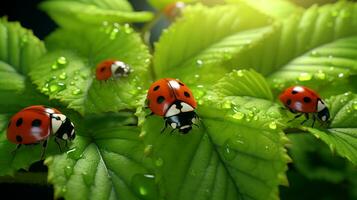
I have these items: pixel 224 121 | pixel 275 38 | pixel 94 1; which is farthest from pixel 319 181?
pixel 94 1

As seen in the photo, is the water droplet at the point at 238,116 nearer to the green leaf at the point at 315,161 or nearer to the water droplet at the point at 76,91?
the water droplet at the point at 76,91

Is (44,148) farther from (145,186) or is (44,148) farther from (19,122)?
(145,186)

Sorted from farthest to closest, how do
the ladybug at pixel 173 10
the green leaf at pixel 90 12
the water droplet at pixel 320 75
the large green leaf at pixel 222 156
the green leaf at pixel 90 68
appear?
the ladybug at pixel 173 10
the green leaf at pixel 90 12
the water droplet at pixel 320 75
the green leaf at pixel 90 68
the large green leaf at pixel 222 156

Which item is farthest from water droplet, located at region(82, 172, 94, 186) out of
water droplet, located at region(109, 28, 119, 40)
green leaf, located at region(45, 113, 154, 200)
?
water droplet, located at region(109, 28, 119, 40)

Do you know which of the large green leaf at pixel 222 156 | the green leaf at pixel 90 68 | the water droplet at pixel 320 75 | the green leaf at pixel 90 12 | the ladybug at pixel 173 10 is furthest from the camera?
the ladybug at pixel 173 10

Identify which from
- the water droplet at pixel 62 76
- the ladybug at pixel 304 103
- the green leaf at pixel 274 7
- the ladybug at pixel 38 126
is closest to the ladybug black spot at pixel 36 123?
the ladybug at pixel 38 126

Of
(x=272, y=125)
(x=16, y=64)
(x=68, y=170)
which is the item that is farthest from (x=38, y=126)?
(x=272, y=125)

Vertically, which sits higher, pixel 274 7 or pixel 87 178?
pixel 274 7

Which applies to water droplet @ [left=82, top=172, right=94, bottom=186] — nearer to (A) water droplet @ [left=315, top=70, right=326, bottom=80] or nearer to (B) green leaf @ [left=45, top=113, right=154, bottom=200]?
(B) green leaf @ [left=45, top=113, right=154, bottom=200]

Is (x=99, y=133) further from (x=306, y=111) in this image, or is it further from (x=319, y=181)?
(x=319, y=181)
